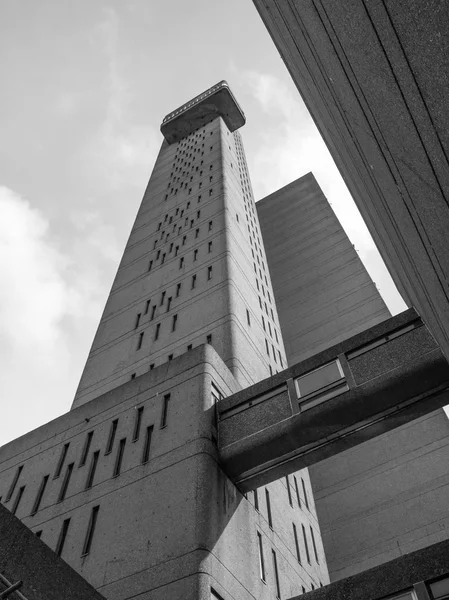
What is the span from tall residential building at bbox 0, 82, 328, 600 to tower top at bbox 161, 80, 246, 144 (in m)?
23.0

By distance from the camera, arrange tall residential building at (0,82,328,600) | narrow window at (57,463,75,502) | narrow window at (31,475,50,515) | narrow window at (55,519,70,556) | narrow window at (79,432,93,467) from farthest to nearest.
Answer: narrow window at (79,432,93,467) → narrow window at (31,475,50,515) → narrow window at (57,463,75,502) → narrow window at (55,519,70,556) → tall residential building at (0,82,328,600)

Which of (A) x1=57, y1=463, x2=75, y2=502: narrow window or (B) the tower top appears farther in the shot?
(B) the tower top

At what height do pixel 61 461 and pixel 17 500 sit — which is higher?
pixel 61 461

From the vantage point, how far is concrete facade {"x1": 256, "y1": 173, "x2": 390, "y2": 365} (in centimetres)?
3897

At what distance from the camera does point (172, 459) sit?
1524 centimetres

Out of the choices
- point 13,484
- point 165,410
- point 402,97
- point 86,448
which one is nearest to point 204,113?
point 165,410

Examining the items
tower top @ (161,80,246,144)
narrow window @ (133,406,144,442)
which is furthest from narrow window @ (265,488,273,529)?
tower top @ (161,80,246,144)

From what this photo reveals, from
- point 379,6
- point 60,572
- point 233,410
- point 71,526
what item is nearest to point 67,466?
point 71,526

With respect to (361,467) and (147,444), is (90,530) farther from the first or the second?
(361,467)

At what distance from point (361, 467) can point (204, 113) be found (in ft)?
120

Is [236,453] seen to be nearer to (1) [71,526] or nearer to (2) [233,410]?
(2) [233,410]

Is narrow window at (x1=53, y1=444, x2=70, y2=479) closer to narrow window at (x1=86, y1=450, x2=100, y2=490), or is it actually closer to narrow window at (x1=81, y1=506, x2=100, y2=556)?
narrow window at (x1=86, y1=450, x2=100, y2=490)

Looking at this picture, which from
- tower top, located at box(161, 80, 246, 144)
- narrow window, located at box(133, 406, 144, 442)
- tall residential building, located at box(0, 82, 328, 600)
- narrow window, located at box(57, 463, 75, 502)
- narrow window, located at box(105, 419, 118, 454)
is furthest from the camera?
tower top, located at box(161, 80, 246, 144)

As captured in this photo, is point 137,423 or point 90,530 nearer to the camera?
point 90,530
